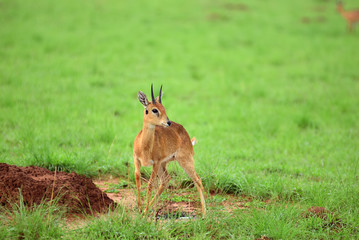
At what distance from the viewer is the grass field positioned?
220 inches

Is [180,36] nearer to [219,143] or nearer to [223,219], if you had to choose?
[219,143]

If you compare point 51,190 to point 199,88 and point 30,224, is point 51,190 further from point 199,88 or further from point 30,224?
point 199,88

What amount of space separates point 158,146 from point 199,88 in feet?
23.3

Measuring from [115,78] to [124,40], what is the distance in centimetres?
361

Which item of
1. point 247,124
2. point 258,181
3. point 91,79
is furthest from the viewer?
point 91,79

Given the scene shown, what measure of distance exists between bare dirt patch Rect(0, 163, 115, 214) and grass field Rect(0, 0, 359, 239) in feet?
1.56

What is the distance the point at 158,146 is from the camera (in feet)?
16.9

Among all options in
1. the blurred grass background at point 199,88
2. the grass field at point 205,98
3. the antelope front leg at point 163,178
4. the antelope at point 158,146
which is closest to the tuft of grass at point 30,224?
the grass field at point 205,98

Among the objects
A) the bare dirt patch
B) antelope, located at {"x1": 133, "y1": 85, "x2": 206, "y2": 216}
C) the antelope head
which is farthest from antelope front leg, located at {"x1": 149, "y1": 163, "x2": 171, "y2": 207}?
the antelope head

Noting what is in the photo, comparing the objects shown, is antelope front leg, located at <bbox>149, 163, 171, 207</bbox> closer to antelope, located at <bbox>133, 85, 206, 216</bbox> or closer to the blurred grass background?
antelope, located at <bbox>133, 85, 206, 216</bbox>

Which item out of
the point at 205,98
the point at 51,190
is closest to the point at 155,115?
the point at 51,190

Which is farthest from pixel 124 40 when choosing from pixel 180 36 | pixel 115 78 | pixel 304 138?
pixel 304 138

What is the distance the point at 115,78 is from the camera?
1208 centimetres

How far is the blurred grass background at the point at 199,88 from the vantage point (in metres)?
6.84
